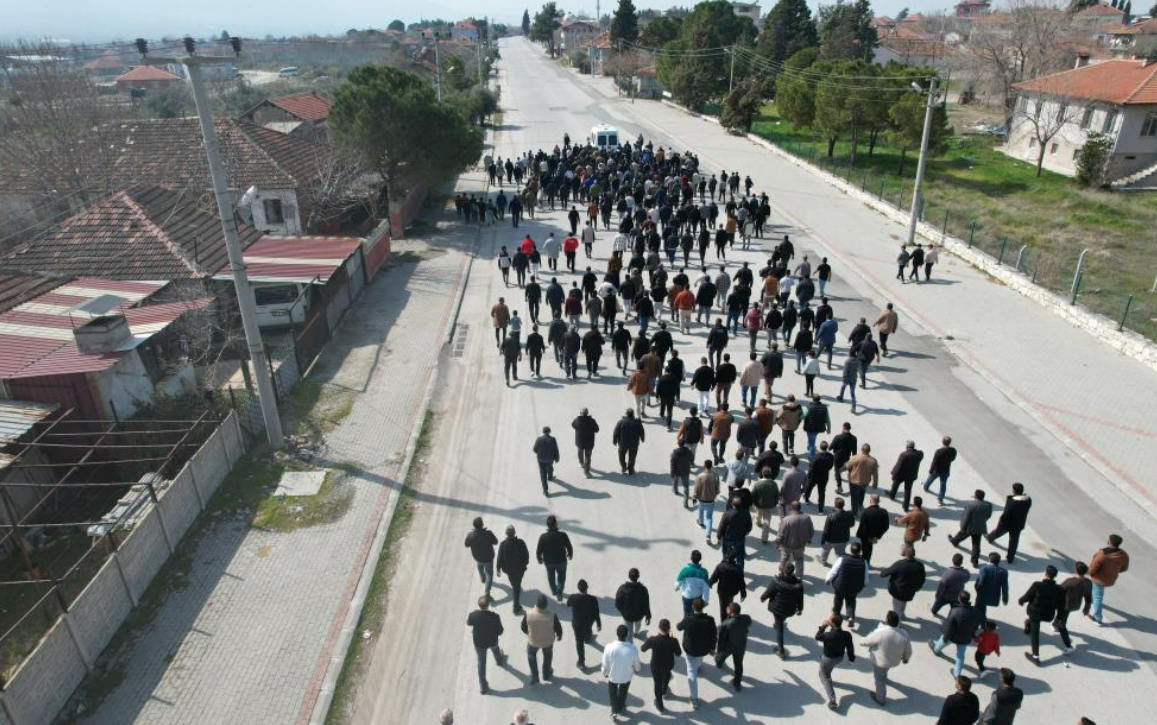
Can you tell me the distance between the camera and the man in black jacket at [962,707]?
6598 millimetres

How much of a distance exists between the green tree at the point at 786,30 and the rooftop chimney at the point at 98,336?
66020mm

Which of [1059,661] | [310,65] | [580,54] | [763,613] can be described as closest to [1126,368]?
[1059,661]

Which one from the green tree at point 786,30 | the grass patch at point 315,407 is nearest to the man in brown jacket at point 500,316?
the grass patch at point 315,407

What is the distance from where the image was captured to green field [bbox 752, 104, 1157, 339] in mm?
20812

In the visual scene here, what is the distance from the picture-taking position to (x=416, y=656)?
8719mm

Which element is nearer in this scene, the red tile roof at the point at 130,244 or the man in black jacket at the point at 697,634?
the man in black jacket at the point at 697,634

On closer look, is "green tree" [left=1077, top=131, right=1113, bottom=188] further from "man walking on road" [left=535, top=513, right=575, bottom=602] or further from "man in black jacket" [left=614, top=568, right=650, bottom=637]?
"man in black jacket" [left=614, top=568, right=650, bottom=637]

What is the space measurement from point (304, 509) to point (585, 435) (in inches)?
177

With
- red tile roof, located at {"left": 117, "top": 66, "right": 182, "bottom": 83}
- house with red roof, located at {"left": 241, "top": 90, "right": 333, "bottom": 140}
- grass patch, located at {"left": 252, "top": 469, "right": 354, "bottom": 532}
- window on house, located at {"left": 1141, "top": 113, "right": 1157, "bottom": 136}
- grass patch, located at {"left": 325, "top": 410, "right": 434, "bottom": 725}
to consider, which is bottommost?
grass patch, located at {"left": 325, "top": 410, "right": 434, "bottom": 725}

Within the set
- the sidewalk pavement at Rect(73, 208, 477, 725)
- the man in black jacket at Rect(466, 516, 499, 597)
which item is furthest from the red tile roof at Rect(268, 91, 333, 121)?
the man in black jacket at Rect(466, 516, 499, 597)

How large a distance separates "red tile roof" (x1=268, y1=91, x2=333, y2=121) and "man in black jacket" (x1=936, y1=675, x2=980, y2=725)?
132ft

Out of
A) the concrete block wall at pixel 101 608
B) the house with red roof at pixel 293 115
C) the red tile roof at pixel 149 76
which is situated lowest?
the concrete block wall at pixel 101 608

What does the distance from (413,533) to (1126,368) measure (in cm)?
1519

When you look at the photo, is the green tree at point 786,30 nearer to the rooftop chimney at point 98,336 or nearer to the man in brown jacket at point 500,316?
the man in brown jacket at point 500,316
